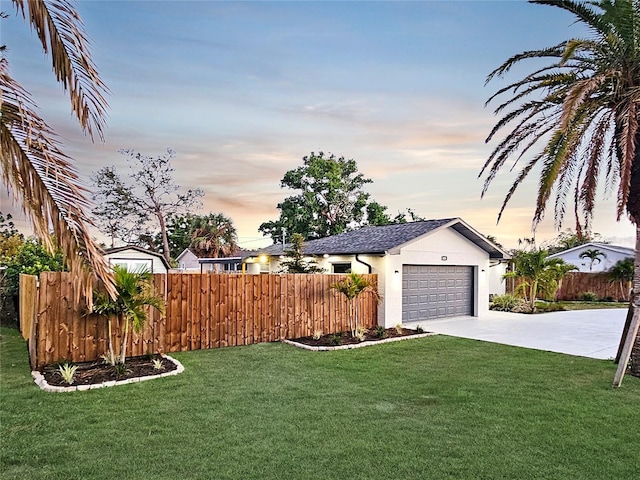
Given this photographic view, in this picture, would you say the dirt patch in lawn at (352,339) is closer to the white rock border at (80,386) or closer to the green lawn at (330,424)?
the green lawn at (330,424)

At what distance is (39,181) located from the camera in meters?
3.11

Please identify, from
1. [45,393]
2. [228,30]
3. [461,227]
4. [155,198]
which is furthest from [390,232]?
[155,198]

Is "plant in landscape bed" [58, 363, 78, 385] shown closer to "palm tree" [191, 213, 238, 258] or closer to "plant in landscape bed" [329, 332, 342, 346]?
"plant in landscape bed" [329, 332, 342, 346]

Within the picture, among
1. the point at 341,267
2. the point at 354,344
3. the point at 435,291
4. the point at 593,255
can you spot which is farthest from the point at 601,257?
the point at 354,344

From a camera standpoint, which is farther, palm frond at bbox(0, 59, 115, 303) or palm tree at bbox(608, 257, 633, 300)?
palm tree at bbox(608, 257, 633, 300)

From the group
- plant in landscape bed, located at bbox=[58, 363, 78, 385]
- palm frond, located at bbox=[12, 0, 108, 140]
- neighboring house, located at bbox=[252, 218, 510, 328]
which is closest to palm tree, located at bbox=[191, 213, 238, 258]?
neighboring house, located at bbox=[252, 218, 510, 328]

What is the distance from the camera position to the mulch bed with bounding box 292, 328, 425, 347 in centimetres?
1032

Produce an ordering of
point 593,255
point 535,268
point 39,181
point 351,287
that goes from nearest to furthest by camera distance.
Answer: point 39,181, point 351,287, point 535,268, point 593,255

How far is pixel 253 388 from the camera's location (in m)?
6.50

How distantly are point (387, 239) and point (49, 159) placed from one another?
12254 mm

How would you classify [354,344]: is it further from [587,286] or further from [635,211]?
[587,286]

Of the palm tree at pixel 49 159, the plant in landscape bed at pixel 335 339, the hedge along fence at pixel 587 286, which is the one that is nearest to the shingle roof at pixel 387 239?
the plant in landscape bed at pixel 335 339

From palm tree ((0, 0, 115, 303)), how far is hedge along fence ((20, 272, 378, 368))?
485 cm

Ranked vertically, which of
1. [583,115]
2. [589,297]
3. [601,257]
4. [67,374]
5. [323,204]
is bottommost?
[589,297]
